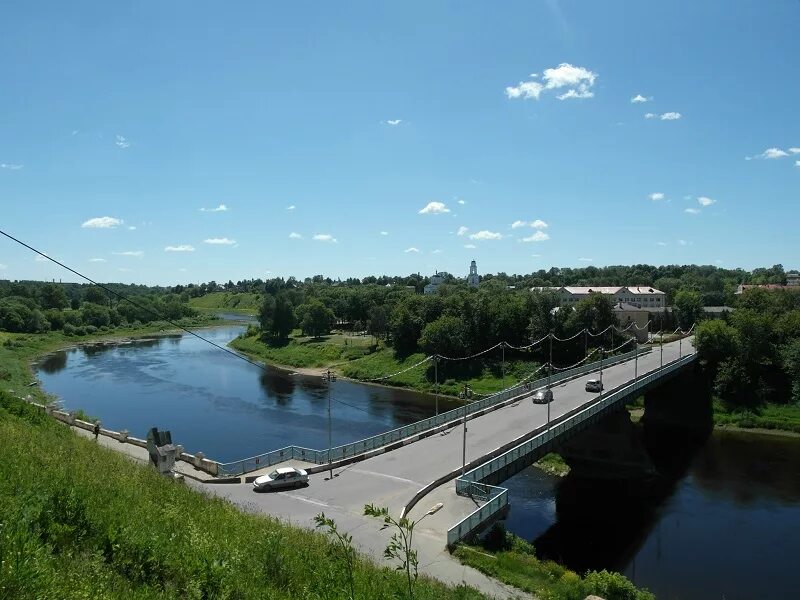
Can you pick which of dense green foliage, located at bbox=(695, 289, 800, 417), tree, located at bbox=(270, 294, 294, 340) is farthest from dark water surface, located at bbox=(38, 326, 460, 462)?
dense green foliage, located at bbox=(695, 289, 800, 417)

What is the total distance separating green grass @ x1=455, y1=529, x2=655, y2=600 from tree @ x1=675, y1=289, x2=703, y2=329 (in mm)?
99040

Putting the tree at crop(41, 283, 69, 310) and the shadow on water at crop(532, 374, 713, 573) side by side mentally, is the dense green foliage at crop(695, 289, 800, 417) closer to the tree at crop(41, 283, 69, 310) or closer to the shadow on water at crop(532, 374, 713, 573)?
the shadow on water at crop(532, 374, 713, 573)

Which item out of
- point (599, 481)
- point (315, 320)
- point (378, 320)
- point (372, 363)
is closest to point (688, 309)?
point (378, 320)

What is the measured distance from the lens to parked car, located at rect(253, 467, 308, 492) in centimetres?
2664

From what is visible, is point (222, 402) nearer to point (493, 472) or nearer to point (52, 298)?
point (493, 472)

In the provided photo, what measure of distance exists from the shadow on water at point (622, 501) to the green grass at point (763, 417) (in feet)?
4.66

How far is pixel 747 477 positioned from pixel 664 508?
Answer: 34.2ft

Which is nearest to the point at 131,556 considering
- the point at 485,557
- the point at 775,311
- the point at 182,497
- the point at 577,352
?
the point at 182,497

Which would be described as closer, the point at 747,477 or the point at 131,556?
the point at 131,556

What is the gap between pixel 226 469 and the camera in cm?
2983

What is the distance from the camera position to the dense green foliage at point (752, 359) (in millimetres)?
63781

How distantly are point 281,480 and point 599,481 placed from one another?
27958mm

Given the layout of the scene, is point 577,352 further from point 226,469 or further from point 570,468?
point 226,469

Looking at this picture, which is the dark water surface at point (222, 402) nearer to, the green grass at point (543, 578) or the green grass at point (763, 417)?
the green grass at point (543, 578)
